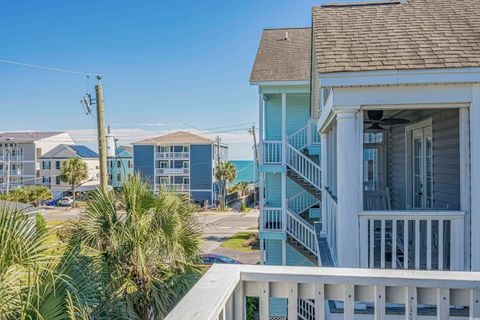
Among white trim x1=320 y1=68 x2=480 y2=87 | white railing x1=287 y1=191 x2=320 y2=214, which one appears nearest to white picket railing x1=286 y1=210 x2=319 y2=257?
white railing x1=287 y1=191 x2=320 y2=214

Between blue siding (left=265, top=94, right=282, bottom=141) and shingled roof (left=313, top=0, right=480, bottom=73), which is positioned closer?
shingled roof (left=313, top=0, right=480, bottom=73)

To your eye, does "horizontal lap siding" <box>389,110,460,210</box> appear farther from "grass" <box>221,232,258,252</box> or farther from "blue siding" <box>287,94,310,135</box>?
"grass" <box>221,232,258,252</box>

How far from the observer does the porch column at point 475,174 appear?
4.04m

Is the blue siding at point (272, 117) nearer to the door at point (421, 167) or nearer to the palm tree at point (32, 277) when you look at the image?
the door at point (421, 167)

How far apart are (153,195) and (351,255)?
3.29 metres

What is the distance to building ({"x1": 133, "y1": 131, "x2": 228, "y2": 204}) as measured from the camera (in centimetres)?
4097

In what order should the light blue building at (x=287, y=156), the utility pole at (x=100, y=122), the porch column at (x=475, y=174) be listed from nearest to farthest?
the porch column at (x=475, y=174)
the utility pole at (x=100, y=122)
the light blue building at (x=287, y=156)

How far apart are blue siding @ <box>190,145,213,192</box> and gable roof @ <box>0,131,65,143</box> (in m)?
23.1

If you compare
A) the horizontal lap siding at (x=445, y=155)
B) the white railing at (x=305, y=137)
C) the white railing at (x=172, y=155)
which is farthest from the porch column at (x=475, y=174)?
the white railing at (x=172, y=155)

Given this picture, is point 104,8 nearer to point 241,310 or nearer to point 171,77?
point 171,77

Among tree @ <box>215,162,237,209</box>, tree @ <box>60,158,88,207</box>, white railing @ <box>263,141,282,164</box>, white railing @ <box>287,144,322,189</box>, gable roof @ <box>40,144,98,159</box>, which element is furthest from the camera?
gable roof @ <box>40,144,98,159</box>

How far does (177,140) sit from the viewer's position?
41.2m

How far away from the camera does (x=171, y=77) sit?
3027 centimetres

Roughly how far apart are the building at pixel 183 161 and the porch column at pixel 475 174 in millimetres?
36984
